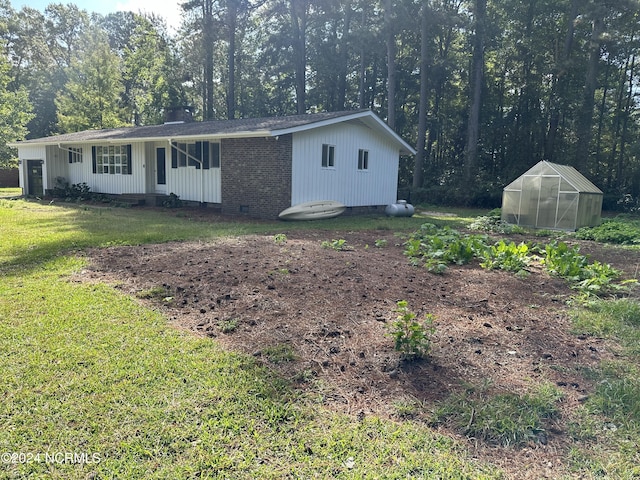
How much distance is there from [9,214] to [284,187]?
777 cm

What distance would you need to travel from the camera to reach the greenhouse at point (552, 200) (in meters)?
14.1

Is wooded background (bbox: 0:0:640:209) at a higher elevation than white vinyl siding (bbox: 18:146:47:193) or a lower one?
higher

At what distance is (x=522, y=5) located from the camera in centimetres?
2595

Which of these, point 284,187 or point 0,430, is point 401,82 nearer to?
point 284,187

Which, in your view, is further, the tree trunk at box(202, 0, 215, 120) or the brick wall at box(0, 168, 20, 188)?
the tree trunk at box(202, 0, 215, 120)

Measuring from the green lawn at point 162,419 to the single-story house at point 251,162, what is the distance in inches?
392

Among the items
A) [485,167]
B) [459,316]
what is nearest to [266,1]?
[485,167]

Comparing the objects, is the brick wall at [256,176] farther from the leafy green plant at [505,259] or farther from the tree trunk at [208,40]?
the tree trunk at [208,40]

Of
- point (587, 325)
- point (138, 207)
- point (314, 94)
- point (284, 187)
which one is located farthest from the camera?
point (314, 94)

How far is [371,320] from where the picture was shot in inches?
176

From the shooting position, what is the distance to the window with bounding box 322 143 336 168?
49.1 feet

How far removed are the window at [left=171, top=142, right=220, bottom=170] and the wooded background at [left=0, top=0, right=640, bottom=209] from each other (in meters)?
12.6

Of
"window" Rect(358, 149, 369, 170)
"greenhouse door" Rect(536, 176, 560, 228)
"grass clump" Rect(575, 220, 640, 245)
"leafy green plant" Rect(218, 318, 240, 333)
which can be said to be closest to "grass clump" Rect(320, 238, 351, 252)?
"leafy green plant" Rect(218, 318, 240, 333)

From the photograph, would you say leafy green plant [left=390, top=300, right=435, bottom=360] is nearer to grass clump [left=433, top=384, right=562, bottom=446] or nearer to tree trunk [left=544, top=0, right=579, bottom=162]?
grass clump [left=433, top=384, right=562, bottom=446]
